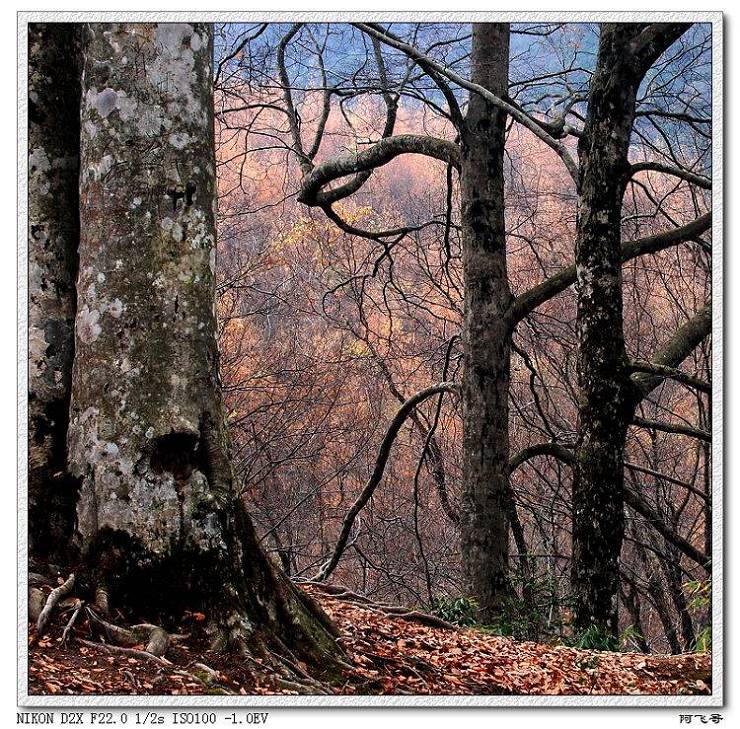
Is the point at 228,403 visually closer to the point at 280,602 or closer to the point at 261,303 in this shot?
the point at 261,303

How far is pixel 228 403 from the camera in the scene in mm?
8367

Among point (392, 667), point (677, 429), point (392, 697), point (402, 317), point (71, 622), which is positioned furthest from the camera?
point (402, 317)

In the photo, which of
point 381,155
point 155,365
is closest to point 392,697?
point 155,365

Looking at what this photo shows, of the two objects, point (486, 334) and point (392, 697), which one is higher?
point (486, 334)

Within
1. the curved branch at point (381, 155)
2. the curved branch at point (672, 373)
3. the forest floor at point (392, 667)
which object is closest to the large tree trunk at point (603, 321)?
the curved branch at point (672, 373)

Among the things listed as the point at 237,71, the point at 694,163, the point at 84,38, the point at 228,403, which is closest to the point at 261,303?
the point at 228,403

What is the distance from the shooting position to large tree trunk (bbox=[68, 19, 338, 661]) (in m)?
2.95

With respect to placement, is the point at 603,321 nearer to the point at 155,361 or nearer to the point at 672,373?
the point at 672,373

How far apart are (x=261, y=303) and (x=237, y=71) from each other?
317 cm

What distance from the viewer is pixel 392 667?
3.42 metres

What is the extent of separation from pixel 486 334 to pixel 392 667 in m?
2.85

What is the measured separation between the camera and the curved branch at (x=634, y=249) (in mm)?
4922

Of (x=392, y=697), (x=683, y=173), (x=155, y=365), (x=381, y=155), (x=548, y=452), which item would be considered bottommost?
(x=392, y=697)

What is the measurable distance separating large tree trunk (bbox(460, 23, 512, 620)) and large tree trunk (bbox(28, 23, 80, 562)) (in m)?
2.94
